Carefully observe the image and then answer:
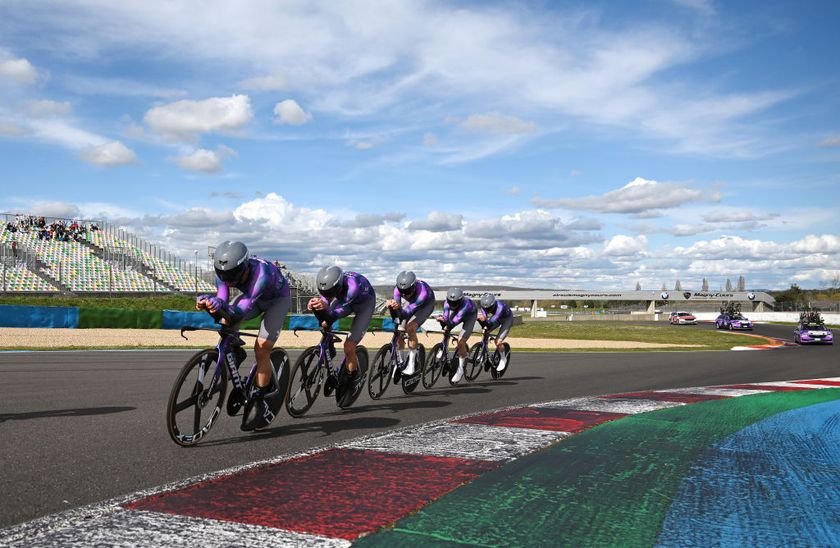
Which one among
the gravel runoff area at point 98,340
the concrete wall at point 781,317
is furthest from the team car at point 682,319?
the gravel runoff area at point 98,340

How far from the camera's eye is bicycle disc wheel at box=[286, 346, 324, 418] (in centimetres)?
719

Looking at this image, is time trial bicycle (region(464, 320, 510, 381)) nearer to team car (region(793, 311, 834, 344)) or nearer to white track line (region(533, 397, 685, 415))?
white track line (region(533, 397, 685, 415))

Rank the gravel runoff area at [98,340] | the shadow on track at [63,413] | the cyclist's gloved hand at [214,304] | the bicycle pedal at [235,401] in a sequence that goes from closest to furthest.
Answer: the cyclist's gloved hand at [214,304] < the bicycle pedal at [235,401] < the shadow on track at [63,413] < the gravel runoff area at [98,340]

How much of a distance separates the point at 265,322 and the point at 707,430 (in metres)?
4.33

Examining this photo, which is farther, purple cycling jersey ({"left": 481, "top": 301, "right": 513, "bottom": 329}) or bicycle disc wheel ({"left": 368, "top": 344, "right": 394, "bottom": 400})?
purple cycling jersey ({"left": 481, "top": 301, "right": 513, "bottom": 329})

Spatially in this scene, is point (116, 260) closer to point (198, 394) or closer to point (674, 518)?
point (198, 394)

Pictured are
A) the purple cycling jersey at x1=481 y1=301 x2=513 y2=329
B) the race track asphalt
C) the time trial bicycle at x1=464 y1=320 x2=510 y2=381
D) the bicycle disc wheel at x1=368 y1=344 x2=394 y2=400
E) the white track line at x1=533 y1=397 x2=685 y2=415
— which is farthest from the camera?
the purple cycling jersey at x1=481 y1=301 x2=513 y2=329

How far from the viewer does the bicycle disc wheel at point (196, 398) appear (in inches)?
213

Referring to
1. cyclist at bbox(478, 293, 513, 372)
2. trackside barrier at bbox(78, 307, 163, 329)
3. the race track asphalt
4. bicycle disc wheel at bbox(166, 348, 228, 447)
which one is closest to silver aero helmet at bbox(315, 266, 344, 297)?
the race track asphalt

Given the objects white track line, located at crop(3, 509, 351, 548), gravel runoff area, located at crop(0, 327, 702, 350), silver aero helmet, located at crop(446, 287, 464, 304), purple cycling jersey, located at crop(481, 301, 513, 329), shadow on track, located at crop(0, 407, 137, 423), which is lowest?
gravel runoff area, located at crop(0, 327, 702, 350)

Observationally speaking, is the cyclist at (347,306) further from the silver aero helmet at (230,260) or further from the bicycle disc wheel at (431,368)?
the bicycle disc wheel at (431,368)

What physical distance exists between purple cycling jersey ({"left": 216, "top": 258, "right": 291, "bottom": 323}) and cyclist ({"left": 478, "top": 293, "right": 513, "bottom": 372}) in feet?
21.2

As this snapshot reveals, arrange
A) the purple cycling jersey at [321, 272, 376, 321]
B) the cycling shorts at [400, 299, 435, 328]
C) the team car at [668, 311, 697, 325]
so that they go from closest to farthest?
1. the purple cycling jersey at [321, 272, 376, 321]
2. the cycling shorts at [400, 299, 435, 328]
3. the team car at [668, 311, 697, 325]

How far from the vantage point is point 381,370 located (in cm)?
930
